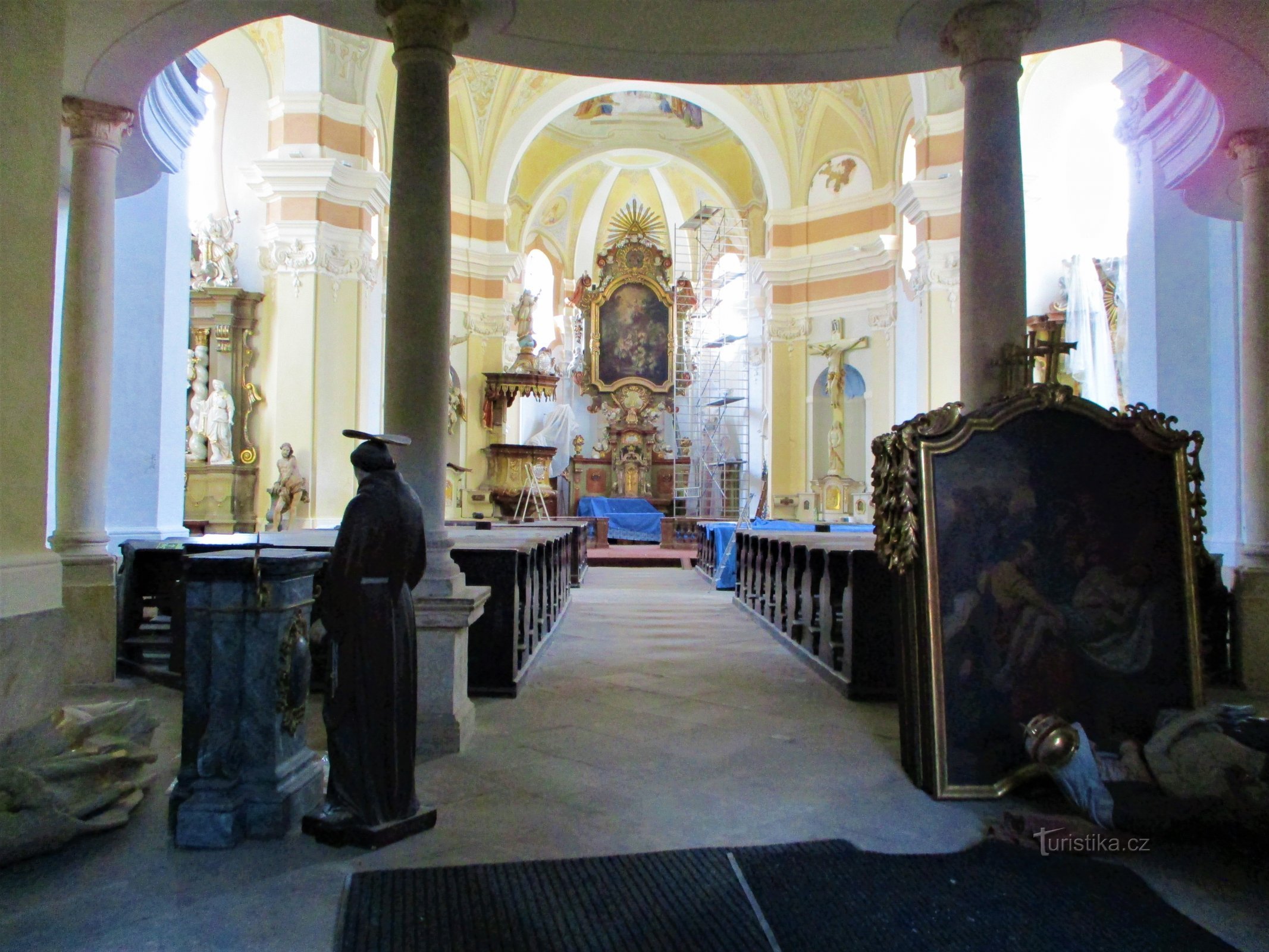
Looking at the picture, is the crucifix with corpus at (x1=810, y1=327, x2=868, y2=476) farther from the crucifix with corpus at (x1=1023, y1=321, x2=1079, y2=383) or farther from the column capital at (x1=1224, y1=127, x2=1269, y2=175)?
the crucifix with corpus at (x1=1023, y1=321, x2=1079, y2=383)

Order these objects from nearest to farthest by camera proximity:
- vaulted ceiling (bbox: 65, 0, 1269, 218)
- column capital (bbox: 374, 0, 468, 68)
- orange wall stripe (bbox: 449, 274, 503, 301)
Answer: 1. column capital (bbox: 374, 0, 468, 68)
2. vaulted ceiling (bbox: 65, 0, 1269, 218)
3. orange wall stripe (bbox: 449, 274, 503, 301)

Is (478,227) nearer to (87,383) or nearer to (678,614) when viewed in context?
(678,614)

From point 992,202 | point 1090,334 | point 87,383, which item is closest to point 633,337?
point 1090,334

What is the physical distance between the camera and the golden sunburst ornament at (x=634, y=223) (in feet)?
82.9

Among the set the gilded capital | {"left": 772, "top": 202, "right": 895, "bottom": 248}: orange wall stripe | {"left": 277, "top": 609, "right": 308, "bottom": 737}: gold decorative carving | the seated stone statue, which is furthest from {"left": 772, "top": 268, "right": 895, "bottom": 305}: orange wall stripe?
{"left": 277, "top": 609, "right": 308, "bottom": 737}: gold decorative carving

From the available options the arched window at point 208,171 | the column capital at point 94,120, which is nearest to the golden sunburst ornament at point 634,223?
the arched window at point 208,171

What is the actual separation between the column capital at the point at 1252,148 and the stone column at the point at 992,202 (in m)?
1.85

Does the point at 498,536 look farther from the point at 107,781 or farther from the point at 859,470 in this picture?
the point at 859,470

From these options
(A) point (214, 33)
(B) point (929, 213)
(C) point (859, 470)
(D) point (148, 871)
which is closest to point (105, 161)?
(A) point (214, 33)

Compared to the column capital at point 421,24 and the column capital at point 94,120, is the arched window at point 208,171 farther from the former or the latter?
the column capital at point 421,24

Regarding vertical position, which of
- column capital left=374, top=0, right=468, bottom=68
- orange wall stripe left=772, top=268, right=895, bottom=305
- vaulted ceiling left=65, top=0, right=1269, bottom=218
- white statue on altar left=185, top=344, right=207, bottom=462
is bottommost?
white statue on altar left=185, top=344, right=207, bottom=462

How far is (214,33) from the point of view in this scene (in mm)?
5254

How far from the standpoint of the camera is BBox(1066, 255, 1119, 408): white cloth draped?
1223 cm

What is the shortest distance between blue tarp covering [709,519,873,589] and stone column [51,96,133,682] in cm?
707
